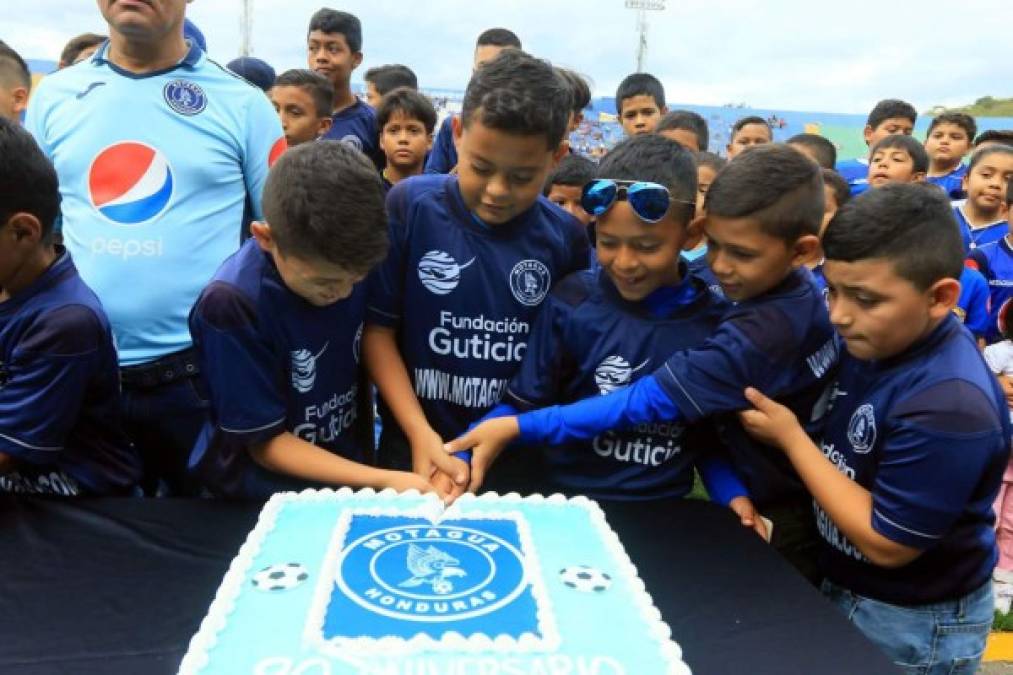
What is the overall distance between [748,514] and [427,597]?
854 millimetres

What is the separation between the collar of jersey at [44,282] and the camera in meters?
1.54

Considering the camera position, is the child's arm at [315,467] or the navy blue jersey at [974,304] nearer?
the child's arm at [315,467]

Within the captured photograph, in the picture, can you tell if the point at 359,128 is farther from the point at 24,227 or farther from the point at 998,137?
the point at 998,137

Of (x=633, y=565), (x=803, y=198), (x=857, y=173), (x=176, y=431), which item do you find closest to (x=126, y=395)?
(x=176, y=431)

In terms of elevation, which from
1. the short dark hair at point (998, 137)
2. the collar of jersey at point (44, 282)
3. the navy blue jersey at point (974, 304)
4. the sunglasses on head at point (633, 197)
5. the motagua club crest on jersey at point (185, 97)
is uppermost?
the short dark hair at point (998, 137)

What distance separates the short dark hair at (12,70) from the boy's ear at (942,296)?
4105 mm

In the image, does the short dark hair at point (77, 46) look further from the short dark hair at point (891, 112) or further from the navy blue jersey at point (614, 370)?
the short dark hair at point (891, 112)

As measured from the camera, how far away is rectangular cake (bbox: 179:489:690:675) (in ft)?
3.33

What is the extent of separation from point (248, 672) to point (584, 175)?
255cm

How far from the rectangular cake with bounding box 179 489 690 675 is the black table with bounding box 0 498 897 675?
0.22 ft

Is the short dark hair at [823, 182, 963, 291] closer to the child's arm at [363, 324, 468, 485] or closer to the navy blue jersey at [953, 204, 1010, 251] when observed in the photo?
the child's arm at [363, 324, 468, 485]

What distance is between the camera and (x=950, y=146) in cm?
566

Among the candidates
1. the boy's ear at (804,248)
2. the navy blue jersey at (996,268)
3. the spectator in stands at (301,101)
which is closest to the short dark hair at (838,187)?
the navy blue jersey at (996,268)

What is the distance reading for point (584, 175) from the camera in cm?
315
